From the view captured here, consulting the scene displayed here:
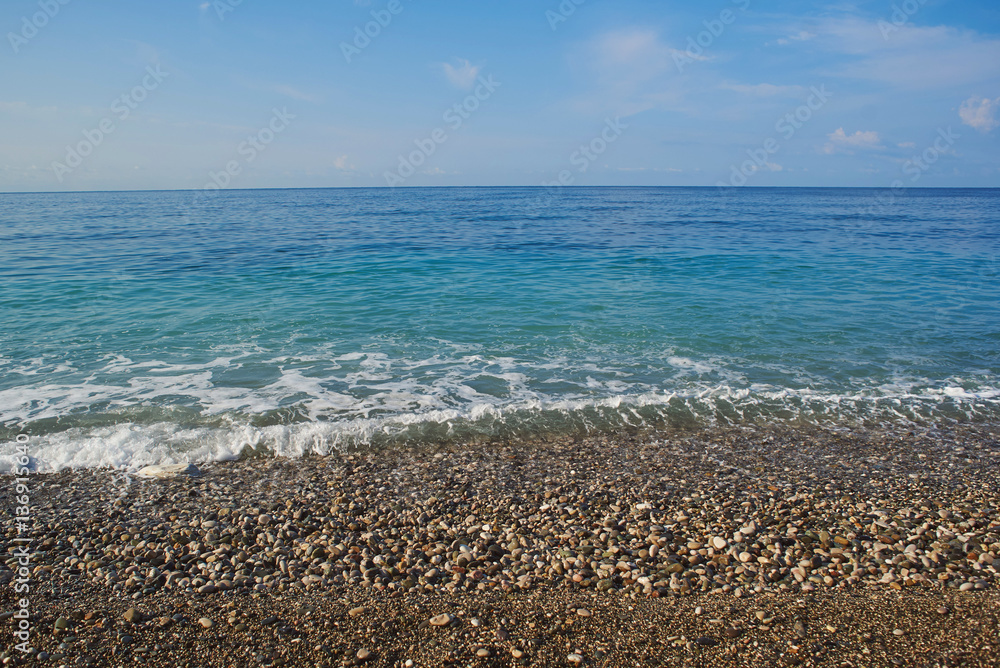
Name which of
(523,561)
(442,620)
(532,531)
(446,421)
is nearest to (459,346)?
(446,421)

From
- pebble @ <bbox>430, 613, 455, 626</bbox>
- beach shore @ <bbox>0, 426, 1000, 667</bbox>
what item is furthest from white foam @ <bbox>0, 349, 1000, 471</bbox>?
pebble @ <bbox>430, 613, 455, 626</bbox>

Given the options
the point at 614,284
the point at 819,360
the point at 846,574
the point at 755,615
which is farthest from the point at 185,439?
the point at 614,284

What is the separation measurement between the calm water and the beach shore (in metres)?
1.39

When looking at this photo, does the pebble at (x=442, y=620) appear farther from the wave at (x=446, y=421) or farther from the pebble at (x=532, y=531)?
the wave at (x=446, y=421)

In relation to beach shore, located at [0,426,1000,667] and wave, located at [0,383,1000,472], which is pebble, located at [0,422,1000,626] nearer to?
beach shore, located at [0,426,1000,667]

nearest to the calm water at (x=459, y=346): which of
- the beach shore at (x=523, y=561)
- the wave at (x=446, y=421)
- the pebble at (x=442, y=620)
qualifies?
the wave at (x=446, y=421)

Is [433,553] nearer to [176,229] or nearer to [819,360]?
[819,360]

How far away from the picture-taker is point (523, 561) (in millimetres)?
5520

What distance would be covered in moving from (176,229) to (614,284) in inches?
1461

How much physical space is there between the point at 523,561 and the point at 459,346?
854 cm

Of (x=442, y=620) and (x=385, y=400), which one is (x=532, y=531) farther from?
(x=385, y=400)

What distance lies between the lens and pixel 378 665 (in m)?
4.27

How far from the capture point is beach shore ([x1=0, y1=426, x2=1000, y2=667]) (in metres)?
4.43

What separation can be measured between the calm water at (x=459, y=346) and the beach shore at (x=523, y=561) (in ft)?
4.57
